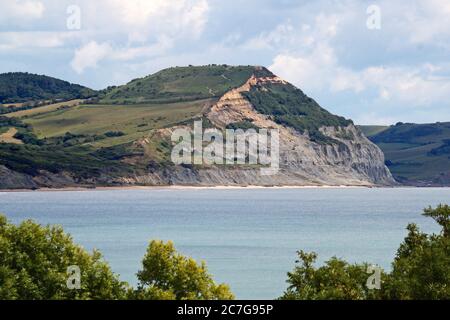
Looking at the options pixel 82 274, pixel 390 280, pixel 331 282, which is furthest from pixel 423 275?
pixel 82 274

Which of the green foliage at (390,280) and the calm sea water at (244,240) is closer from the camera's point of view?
the green foliage at (390,280)

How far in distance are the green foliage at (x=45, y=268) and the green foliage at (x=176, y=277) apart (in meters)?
1.71

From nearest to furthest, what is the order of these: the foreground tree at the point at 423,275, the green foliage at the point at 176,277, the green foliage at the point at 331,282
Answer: the green foliage at the point at 331,282 < the green foliage at the point at 176,277 < the foreground tree at the point at 423,275

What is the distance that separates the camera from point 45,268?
48.7 metres

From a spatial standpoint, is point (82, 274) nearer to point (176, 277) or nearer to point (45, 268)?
point (45, 268)

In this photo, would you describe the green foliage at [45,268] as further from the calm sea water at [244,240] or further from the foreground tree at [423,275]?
the calm sea water at [244,240]

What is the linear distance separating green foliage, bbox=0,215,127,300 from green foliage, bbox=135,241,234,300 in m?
1.71

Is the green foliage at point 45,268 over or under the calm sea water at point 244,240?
under

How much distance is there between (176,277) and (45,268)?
664 centimetres

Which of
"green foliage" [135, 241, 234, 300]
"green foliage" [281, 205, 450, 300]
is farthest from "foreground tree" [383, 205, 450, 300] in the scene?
"green foliage" [135, 241, 234, 300]

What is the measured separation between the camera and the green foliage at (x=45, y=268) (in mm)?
46634

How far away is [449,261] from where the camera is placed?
50.7m

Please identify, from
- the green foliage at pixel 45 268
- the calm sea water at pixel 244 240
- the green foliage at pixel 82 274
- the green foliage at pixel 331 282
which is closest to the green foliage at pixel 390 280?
the green foliage at pixel 331 282
